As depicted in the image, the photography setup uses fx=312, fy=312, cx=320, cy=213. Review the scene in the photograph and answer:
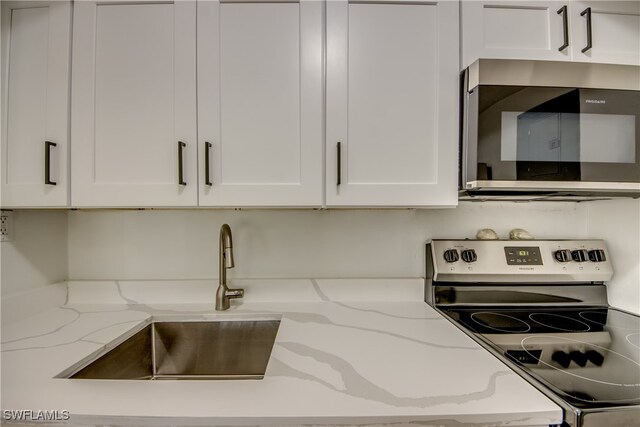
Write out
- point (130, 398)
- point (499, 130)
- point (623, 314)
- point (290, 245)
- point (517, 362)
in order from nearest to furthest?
point (130, 398)
point (517, 362)
point (499, 130)
point (623, 314)
point (290, 245)

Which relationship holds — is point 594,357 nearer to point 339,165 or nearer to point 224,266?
Answer: point 339,165

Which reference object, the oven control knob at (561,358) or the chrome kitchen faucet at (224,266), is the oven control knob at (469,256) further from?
the chrome kitchen faucet at (224,266)

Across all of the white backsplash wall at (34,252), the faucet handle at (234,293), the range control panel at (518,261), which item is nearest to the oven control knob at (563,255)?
the range control panel at (518,261)

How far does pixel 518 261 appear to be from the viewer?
4.11ft

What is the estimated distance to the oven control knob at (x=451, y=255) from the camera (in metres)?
1.25

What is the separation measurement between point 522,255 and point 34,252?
190 centimetres

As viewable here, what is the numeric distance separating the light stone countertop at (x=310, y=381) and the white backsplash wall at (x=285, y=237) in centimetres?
18

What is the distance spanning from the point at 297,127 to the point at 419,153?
0.41 m

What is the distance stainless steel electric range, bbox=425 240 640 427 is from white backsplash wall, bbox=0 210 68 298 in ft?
5.01

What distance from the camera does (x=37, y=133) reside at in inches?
40.4

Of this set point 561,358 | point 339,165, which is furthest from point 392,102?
point 561,358

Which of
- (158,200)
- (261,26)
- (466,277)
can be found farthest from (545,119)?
(158,200)

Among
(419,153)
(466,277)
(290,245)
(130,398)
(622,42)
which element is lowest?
(130,398)

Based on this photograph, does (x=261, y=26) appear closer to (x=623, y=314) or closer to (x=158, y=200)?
(x=158, y=200)
